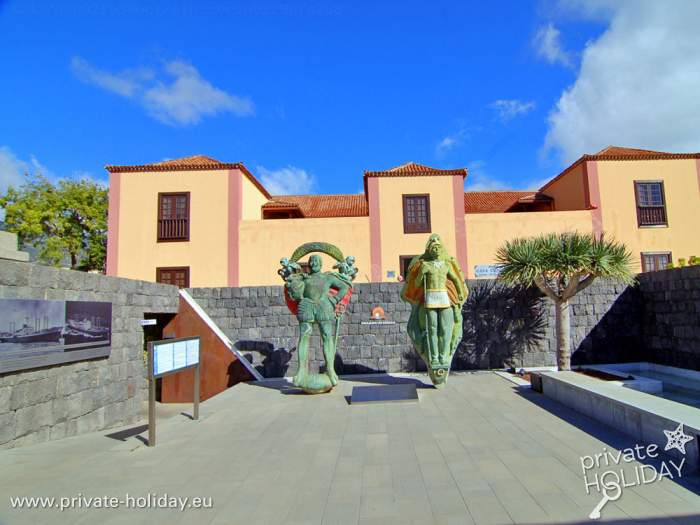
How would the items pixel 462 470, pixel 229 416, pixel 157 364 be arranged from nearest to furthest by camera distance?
pixel 462 470
pixel 157 364
pixel 229 416

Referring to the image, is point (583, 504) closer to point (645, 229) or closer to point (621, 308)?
point (621, 308)

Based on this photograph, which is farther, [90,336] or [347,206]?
[347,206]

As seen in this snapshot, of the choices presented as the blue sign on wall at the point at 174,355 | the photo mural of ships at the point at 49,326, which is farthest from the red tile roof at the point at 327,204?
the blue sign on wall at the point at 174,355

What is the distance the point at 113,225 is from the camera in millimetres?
16547

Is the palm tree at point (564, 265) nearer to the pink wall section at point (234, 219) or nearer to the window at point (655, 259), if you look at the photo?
the window at point (655, 259)

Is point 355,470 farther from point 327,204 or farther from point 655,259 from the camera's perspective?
point 327,204

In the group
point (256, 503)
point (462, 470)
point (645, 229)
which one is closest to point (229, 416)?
point (256, 503)

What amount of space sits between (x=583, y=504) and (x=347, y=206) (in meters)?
19.0

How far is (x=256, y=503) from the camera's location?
10.6 feet

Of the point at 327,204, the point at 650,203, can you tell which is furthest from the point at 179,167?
the point at 650,203

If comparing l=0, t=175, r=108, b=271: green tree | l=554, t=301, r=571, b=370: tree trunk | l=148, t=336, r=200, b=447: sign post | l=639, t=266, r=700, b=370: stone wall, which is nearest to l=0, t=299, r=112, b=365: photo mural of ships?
l=148, t=336, r=200, b=447: sign post

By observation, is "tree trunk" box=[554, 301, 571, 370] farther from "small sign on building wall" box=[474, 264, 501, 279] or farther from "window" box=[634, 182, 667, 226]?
"window" box=[634, 182, 667, 226]

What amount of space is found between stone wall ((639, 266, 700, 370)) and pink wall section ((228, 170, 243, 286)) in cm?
1293

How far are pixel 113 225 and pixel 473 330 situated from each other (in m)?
14.3
